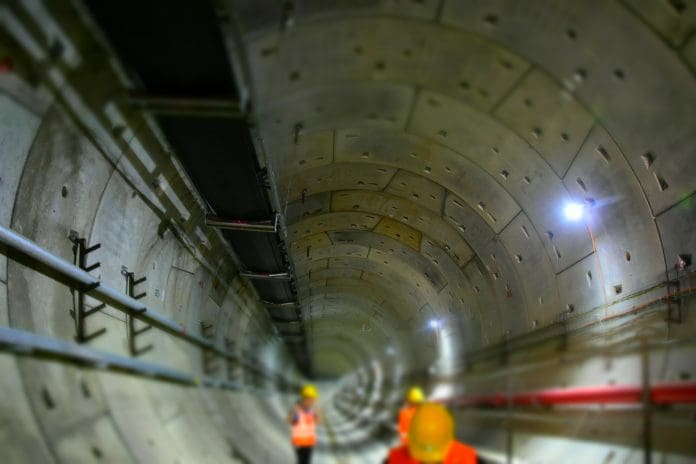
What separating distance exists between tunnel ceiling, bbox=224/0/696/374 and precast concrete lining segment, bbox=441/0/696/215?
2cm

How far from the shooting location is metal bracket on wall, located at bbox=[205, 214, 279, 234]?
8258 mm

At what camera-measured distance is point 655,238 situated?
646 centimetres

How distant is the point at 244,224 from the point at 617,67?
16.9 ft

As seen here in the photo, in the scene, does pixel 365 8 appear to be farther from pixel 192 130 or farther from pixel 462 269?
pixel 462 269

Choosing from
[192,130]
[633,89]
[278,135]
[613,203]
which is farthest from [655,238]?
[192,130]

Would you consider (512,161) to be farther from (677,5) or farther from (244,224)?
(244,224)

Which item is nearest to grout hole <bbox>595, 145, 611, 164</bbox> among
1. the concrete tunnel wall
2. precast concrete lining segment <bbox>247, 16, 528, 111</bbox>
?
precast concrete lining segment <bbox>247, 16, 528, 111</bbox>

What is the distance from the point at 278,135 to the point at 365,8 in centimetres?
224

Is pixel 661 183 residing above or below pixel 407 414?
above

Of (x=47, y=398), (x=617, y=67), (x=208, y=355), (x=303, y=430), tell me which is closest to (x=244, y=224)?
(x=303, y=430)

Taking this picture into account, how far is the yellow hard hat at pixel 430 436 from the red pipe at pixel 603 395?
134cm

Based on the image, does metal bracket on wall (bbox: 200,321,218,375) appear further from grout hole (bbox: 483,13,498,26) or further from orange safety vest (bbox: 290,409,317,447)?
grout hole (bbox: 483,13,498,26)

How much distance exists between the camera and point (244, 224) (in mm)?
8281

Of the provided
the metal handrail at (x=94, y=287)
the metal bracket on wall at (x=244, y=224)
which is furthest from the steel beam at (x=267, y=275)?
the metal bracket on wall at (x=244, y=224)
